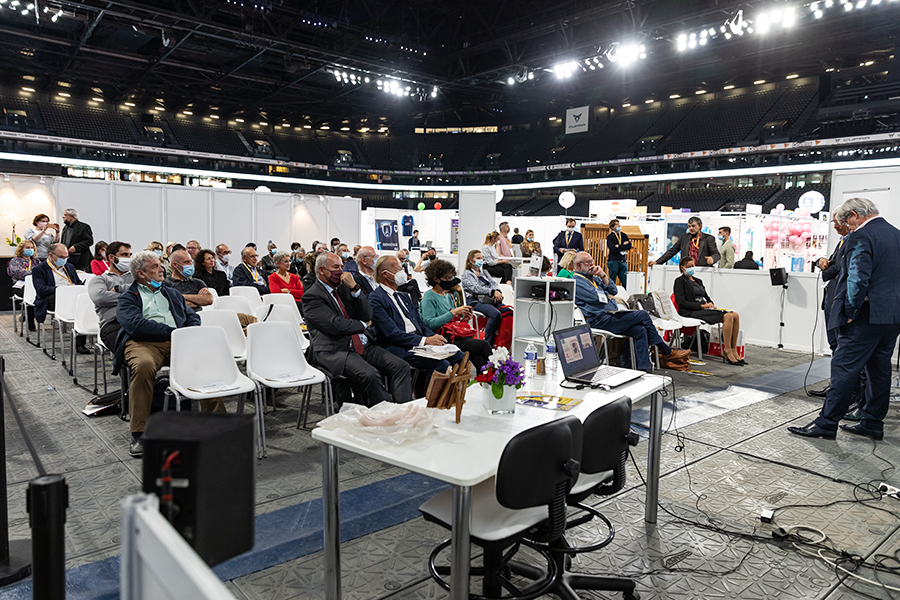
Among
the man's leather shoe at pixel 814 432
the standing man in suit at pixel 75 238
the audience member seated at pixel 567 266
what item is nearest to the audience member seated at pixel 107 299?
the audience member seated at pixel 567 266

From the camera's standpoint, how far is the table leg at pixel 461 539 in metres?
1.66

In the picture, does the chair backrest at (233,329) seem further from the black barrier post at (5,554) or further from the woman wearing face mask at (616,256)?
the woman wearing face mask at (616,256)

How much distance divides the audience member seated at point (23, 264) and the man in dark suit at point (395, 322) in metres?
5.79

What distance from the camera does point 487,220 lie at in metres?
11.8

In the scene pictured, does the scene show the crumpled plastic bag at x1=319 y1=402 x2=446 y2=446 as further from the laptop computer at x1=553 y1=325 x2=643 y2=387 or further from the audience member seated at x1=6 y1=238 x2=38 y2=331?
the audience member seated at x1=6 y1=238 x2=38 y2=331

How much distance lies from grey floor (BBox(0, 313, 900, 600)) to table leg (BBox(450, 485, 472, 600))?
0.64m

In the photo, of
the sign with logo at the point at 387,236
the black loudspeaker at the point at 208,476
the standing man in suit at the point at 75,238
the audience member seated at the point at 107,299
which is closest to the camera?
the black loudspeaker at the point at 208,476

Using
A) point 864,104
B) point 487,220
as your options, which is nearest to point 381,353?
point 487,220

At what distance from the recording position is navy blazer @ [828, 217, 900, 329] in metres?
3.81

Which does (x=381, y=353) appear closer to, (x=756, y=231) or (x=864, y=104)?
(x=756, y=231)

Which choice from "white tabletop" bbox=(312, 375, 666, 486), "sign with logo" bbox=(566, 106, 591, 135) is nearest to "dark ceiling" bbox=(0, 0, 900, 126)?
"sign with logo" bbox=(566, 106, 591, 135)

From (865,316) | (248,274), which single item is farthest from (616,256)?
Answer: (248,274)

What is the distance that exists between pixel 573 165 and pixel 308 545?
937 inches

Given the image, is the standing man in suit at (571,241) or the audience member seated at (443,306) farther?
the standing man in suit at (571,241)
